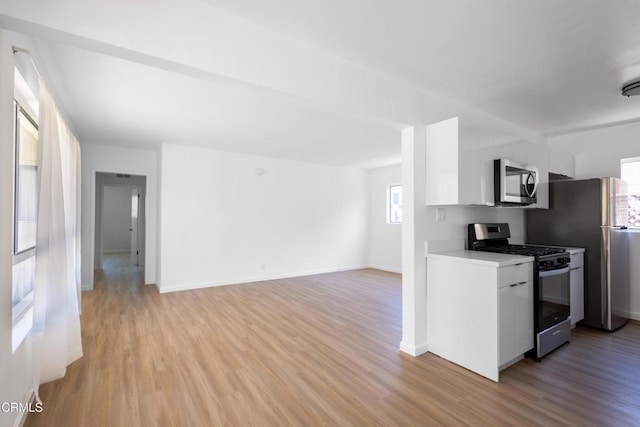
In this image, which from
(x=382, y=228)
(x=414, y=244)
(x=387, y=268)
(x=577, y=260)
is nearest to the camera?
(x=414, y=244)

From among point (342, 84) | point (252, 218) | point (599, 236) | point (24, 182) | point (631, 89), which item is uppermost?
point (631, 89)

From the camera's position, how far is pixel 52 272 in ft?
7.43

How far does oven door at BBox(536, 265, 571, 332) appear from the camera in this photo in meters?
2.60

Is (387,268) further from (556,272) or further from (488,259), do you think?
(488,259)

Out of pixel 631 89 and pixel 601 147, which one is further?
pixel 601 147

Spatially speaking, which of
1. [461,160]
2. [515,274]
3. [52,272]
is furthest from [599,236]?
[52,272]

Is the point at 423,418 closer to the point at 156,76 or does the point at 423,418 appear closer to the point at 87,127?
the point at 156,76

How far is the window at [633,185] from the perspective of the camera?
3.60m

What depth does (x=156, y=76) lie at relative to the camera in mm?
2553

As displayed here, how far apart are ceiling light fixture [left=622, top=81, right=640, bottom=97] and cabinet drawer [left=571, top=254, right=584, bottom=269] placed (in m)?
1.63

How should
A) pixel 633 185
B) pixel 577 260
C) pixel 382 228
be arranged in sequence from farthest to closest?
1. pixel 382 228
2. pixel 633 185
3. pixel 577 260

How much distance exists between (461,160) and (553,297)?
1561 millimetres

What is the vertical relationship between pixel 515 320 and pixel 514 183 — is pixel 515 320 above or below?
below

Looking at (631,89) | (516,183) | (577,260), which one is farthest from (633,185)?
(516,183)
